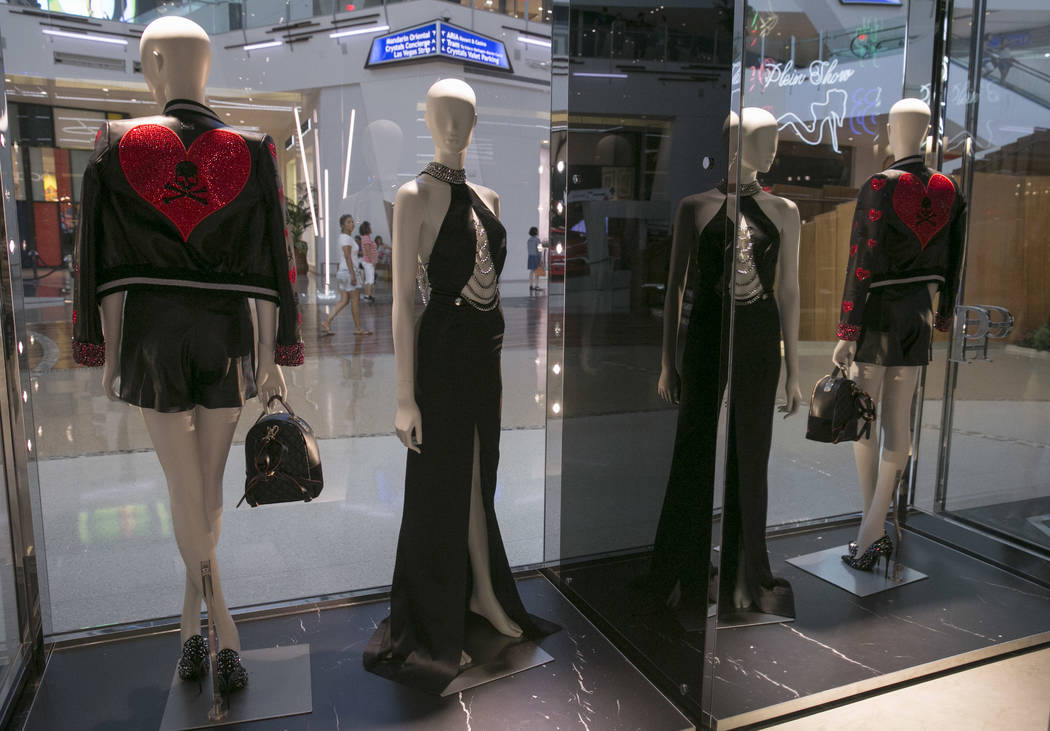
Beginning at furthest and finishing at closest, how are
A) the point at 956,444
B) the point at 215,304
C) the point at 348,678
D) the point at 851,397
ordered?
1. the point at 956,444
2. the point at 851,397
3. the point at 348,678
4. the point at 215,304

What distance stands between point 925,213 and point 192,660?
2.65 metres

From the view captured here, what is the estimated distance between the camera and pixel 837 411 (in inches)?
97.4

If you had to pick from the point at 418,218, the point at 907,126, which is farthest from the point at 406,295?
the point at 907,126

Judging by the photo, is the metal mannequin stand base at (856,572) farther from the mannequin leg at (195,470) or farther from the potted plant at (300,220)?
the potted plant at (300,220)

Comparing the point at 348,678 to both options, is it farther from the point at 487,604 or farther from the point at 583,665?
the point at 583,665

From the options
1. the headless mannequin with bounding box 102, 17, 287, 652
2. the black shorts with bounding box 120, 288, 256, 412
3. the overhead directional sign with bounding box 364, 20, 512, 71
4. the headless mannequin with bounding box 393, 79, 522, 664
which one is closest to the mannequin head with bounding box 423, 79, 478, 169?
the headless mannequin with bounding box 393, 79, 522, 664

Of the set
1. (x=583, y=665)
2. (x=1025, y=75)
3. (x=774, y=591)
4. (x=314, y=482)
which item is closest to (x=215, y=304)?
(x=314, y=482)

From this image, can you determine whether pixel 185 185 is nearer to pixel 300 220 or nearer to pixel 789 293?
pixel 300 220

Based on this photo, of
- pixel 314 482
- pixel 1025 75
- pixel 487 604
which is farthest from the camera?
pixel 1025 75

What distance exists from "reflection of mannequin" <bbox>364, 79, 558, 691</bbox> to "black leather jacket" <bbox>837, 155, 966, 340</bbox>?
4.12 feet

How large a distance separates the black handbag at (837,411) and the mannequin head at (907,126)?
0.81 metres

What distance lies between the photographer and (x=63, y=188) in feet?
7.96

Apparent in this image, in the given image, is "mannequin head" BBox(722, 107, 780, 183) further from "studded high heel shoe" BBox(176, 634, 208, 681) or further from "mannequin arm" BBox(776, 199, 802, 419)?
"studded high heel shoe" BBox(176, 634, 208, 681)

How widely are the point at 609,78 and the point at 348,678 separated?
1934 millimetres
